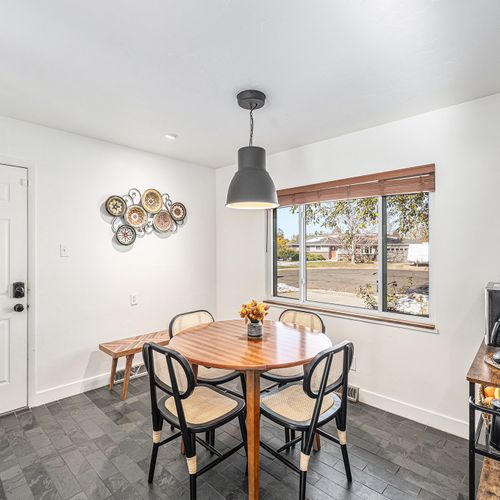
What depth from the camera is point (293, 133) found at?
3.13 metres

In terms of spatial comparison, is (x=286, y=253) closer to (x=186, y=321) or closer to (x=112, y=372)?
(x=186, y=321)

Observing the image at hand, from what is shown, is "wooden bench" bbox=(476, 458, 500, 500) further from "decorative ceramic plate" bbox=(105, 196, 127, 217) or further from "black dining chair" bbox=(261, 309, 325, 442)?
"decorative ceramic plate" bbox=(105, 196, 127, 217)

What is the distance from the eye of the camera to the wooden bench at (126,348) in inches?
121

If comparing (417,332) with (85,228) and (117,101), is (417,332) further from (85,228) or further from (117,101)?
(85,228)

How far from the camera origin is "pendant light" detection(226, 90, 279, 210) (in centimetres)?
228

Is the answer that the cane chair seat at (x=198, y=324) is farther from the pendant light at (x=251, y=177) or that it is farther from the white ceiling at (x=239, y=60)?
the white ceiling at (x=239, y=60)

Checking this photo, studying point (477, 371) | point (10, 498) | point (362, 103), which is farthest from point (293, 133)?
point (10, 498)

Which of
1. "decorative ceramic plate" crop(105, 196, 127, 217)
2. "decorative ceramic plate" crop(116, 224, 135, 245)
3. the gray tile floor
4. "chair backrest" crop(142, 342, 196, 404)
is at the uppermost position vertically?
"decorative ceramic plate" crop(105, 196, 127, 217)

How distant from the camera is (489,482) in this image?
141cm

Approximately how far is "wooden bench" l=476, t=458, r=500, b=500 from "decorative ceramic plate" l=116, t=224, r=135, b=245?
3.37m


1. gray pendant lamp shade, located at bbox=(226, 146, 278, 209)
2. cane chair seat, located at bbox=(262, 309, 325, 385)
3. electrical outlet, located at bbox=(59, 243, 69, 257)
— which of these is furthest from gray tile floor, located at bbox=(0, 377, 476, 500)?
gray pendant lamp shade, located at bbox=(226, 146, 278, 209)

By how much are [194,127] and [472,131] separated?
2262mm

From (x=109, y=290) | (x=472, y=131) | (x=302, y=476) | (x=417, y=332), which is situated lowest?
(x=302, y=476)

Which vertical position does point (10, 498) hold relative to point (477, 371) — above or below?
below
